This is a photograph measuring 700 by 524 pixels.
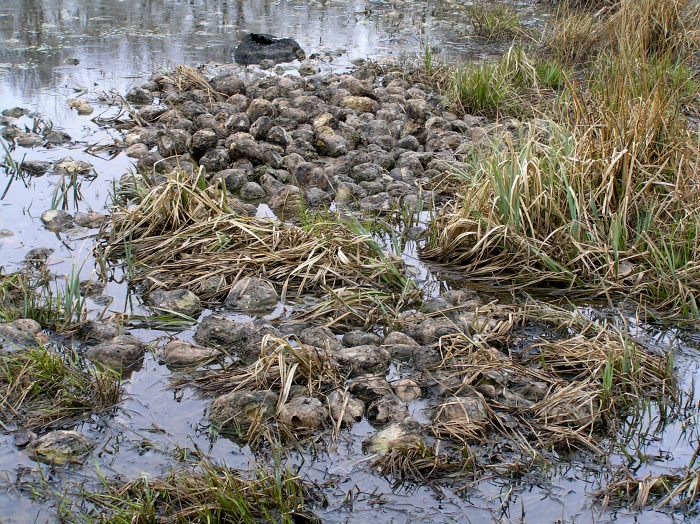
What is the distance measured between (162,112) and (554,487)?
180 inches

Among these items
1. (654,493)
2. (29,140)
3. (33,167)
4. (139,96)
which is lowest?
(654,493)

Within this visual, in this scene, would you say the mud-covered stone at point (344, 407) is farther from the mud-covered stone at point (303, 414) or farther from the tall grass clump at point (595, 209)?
the tall grass clump at point (595, 209)

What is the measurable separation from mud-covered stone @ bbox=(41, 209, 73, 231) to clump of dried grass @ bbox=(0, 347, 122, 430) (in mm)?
1512

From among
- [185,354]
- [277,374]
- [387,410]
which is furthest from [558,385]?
[185,354]

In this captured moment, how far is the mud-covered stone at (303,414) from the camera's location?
2.38 metres

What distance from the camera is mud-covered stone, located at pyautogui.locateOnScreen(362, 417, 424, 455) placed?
2.28 m

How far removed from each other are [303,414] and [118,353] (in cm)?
80

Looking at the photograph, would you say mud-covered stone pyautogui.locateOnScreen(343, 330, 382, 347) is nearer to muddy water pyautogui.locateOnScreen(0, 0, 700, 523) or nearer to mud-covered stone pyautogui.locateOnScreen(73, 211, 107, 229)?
muddy water pyautogui.locateOnScreen(0, 0, 700, 523)

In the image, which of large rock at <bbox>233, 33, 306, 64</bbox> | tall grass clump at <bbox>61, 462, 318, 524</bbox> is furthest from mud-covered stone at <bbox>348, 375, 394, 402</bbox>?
large rock at <bbox>233, 33, 306, 64</bbox>

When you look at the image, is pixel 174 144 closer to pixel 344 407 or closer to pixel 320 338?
pixel 320 338

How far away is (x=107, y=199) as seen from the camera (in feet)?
14.1

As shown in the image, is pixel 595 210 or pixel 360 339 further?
pixel 595 210

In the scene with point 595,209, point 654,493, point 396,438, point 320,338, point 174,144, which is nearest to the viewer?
point 654,493

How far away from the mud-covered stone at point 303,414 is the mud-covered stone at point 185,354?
49 cm
